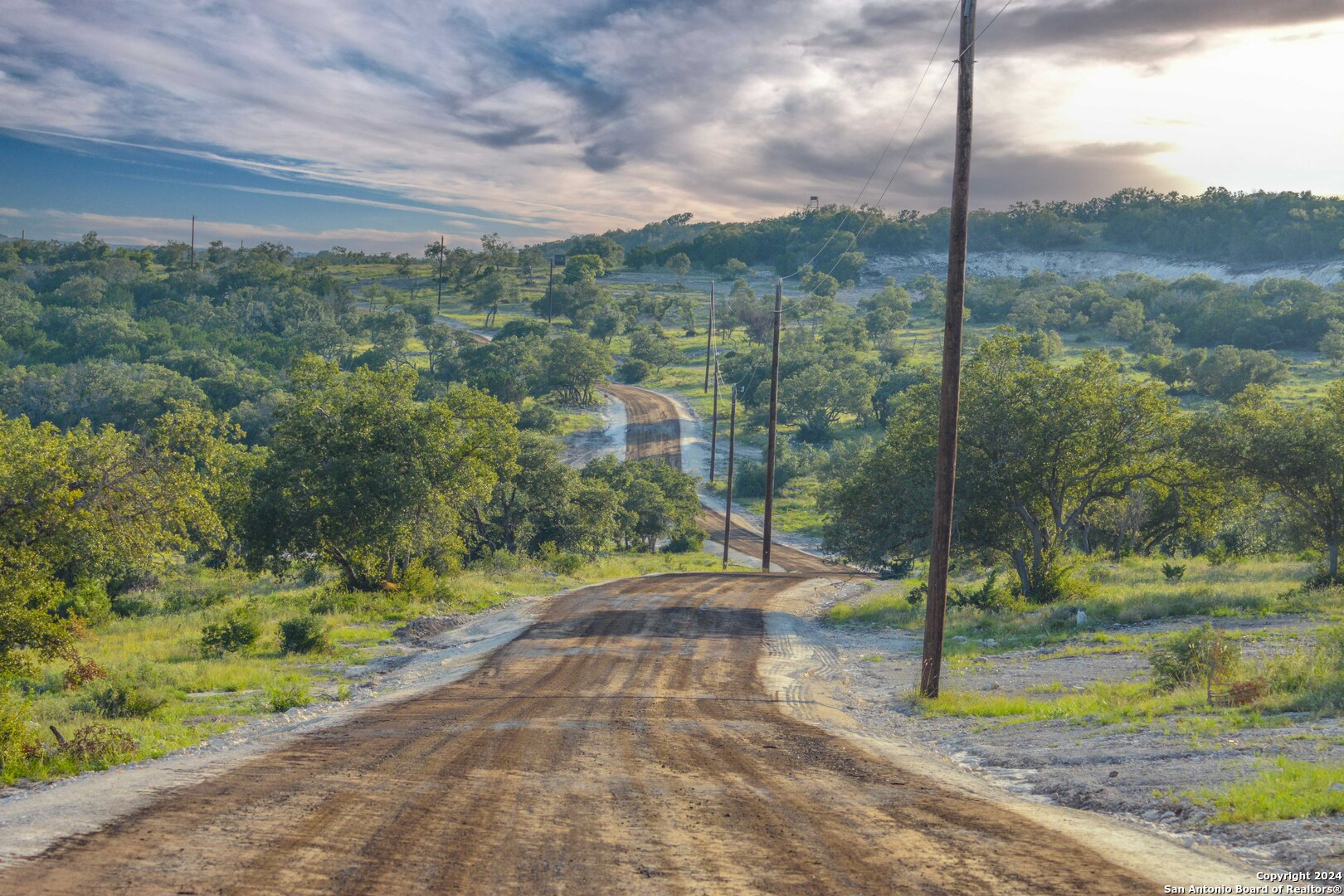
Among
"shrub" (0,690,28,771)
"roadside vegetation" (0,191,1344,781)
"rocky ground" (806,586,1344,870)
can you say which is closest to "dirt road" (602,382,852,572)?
"roadside vegetation" (0,191,1344,781)

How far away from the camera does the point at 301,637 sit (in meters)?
18.6

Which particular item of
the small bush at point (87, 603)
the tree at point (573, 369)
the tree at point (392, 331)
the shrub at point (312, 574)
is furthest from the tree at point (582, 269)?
the small bush at point (87, 603)

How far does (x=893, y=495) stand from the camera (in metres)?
26.6

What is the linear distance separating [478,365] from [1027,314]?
7624 centimetres

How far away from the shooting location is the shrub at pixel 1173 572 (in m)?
24.5

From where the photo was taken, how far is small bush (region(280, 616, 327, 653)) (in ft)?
61.2

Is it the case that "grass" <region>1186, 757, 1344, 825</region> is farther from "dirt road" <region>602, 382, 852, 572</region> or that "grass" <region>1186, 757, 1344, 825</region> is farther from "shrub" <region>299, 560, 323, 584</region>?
"dirt road" <region>602, 382, 852, 572</region>

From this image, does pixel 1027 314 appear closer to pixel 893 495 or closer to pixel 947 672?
pixel 893 495

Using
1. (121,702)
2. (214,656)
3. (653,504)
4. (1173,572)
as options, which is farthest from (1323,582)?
(653,504)

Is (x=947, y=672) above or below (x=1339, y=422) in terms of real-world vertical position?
below

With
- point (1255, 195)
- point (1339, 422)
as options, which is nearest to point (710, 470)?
point (1339, 422)

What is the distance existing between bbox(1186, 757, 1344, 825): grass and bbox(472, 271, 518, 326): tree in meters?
136

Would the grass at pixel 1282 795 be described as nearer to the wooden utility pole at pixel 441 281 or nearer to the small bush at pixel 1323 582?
the small bush at pixel 1323 582

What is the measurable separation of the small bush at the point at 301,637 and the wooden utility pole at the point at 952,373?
1323cm
